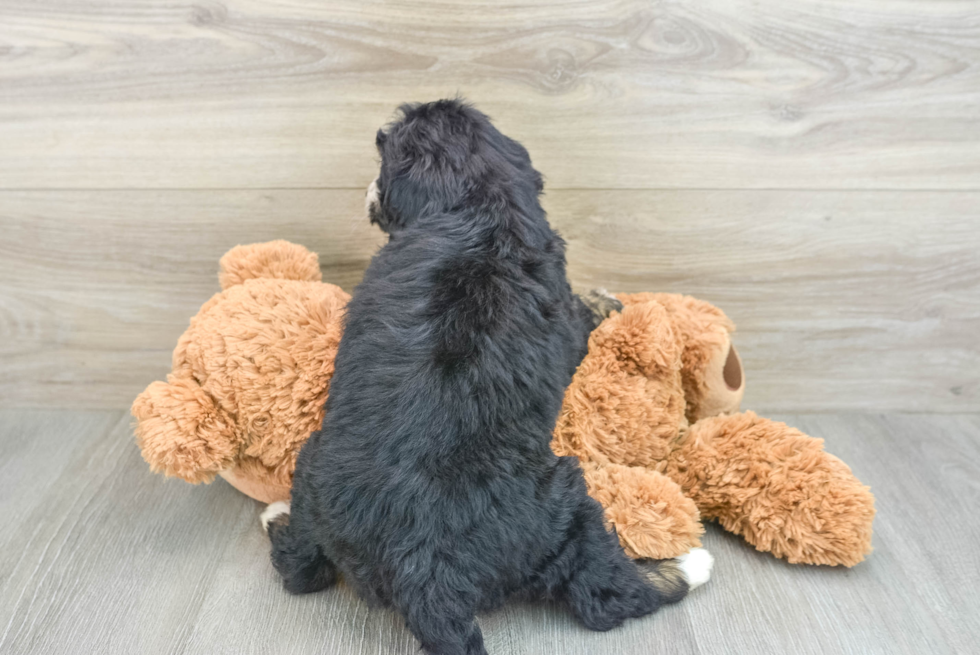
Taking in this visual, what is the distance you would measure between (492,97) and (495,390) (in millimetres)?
565

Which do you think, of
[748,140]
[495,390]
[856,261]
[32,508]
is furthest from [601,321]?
[32,508]

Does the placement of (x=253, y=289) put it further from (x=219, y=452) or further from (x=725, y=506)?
(x=725, y=506)

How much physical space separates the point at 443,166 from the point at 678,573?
0.61 m

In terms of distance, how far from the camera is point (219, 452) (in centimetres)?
90

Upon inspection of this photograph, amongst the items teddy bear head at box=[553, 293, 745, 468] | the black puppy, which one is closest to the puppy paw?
teddy bear head at box=[553, 293, 745, 468]

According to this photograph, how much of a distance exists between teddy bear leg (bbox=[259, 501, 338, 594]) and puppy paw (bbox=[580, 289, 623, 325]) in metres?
0.50

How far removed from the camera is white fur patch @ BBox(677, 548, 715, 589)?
3.02ft

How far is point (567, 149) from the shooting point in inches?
45.3

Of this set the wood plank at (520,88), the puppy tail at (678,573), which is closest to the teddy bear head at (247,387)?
the wood plank at (520,88)

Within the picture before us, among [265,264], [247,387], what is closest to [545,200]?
[265,264]

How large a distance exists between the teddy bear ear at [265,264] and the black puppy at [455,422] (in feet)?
0.82

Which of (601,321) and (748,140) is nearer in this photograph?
(601,321)

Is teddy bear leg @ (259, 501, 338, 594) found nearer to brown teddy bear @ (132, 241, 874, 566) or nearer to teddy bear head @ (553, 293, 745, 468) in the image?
brown teddy bear @ (132, 241, 874, 566)

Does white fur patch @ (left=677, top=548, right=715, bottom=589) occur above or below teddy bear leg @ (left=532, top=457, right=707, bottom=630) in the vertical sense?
below
